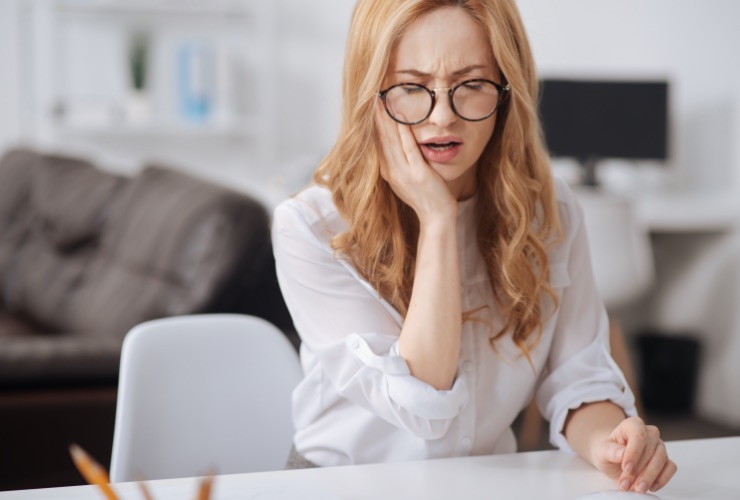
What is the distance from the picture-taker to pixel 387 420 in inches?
47.7

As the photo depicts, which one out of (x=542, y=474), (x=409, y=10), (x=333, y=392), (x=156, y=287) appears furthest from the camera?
(x=156, y=287)

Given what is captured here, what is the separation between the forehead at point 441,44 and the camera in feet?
3.91

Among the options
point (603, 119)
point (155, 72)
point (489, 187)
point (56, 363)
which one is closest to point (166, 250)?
point (56, 363)

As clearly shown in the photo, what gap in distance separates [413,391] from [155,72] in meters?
3.79

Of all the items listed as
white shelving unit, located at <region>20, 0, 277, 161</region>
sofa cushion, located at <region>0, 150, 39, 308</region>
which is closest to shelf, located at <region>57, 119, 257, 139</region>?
white shelving unit, located at <region>20, 0, 277, 161</region>

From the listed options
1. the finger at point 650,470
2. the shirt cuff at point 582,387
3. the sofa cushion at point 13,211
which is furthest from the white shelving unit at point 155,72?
the finger at point 650,470

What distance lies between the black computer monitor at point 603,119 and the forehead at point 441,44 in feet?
8.98

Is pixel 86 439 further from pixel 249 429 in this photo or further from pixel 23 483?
pixel 249 429

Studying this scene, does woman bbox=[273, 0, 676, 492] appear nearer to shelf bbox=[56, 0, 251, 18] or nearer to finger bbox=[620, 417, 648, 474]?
finger bbox=[620, 417, 648, 474]

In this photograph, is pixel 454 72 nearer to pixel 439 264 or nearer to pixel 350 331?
pixel 439 264

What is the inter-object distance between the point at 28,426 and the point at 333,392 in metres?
1.12

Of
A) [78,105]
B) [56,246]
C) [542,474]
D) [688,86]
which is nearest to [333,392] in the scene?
[542,474]

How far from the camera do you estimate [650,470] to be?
3.30 feet

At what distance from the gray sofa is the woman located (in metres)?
0.94
